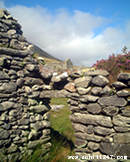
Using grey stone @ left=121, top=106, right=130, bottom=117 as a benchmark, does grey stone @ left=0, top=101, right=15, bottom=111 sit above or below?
above

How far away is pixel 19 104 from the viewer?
14.8ft

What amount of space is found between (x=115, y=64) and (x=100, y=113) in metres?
1.83

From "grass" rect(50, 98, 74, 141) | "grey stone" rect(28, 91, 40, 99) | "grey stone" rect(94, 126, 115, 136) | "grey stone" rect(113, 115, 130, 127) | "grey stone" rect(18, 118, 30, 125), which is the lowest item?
"grass" rect(50, 98, 74, 141)

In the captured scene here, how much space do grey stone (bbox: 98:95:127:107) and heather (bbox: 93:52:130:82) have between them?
2.22ft

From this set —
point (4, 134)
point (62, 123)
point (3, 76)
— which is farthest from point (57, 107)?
point (3, 76)

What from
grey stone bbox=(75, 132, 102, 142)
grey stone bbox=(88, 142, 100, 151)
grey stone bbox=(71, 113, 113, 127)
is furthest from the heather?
grey stone bbox=(88, 142, 100, 151)

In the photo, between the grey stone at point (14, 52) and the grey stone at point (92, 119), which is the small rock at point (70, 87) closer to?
the grey stone at point (92, 119)

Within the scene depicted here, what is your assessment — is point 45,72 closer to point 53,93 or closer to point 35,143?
point 53,93

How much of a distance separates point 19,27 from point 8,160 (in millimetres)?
4929

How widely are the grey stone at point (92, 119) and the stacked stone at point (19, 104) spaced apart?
1207 mm

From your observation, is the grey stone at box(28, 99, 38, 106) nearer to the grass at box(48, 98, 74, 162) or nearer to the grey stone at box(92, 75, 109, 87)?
the grass at box(48, 98, 74, 162)

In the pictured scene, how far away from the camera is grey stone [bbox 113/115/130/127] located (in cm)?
404

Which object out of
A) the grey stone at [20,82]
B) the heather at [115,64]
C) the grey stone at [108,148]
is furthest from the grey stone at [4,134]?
the heather at [115,64]

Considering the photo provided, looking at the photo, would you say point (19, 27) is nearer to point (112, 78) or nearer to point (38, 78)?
point (38, 78)
